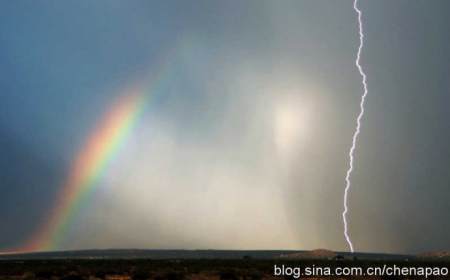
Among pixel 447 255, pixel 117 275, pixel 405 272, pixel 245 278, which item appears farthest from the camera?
pixel 447 255

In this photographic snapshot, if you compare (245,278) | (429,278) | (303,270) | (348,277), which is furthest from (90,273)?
(429,278)

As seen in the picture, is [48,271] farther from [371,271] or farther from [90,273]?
[371,271]

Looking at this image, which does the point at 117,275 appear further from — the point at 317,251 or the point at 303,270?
the point at 317,251

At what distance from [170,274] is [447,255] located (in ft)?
248

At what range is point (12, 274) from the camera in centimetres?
3966

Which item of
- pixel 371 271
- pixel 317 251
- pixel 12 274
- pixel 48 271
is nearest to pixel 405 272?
pixel 371 271

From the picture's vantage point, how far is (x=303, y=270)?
1612 inches

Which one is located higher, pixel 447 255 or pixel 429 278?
pixel 447 255

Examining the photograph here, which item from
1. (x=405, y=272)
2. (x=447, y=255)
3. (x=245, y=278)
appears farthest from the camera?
(x=447, y=255)

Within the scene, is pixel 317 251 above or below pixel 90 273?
above

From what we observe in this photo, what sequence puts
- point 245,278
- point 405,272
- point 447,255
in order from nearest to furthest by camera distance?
point 245,278
point 405,272
point 447,255

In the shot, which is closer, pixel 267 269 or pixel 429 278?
pixel 429 278

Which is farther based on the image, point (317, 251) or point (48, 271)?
point (317, 251)

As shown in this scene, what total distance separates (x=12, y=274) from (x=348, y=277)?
26746mm
